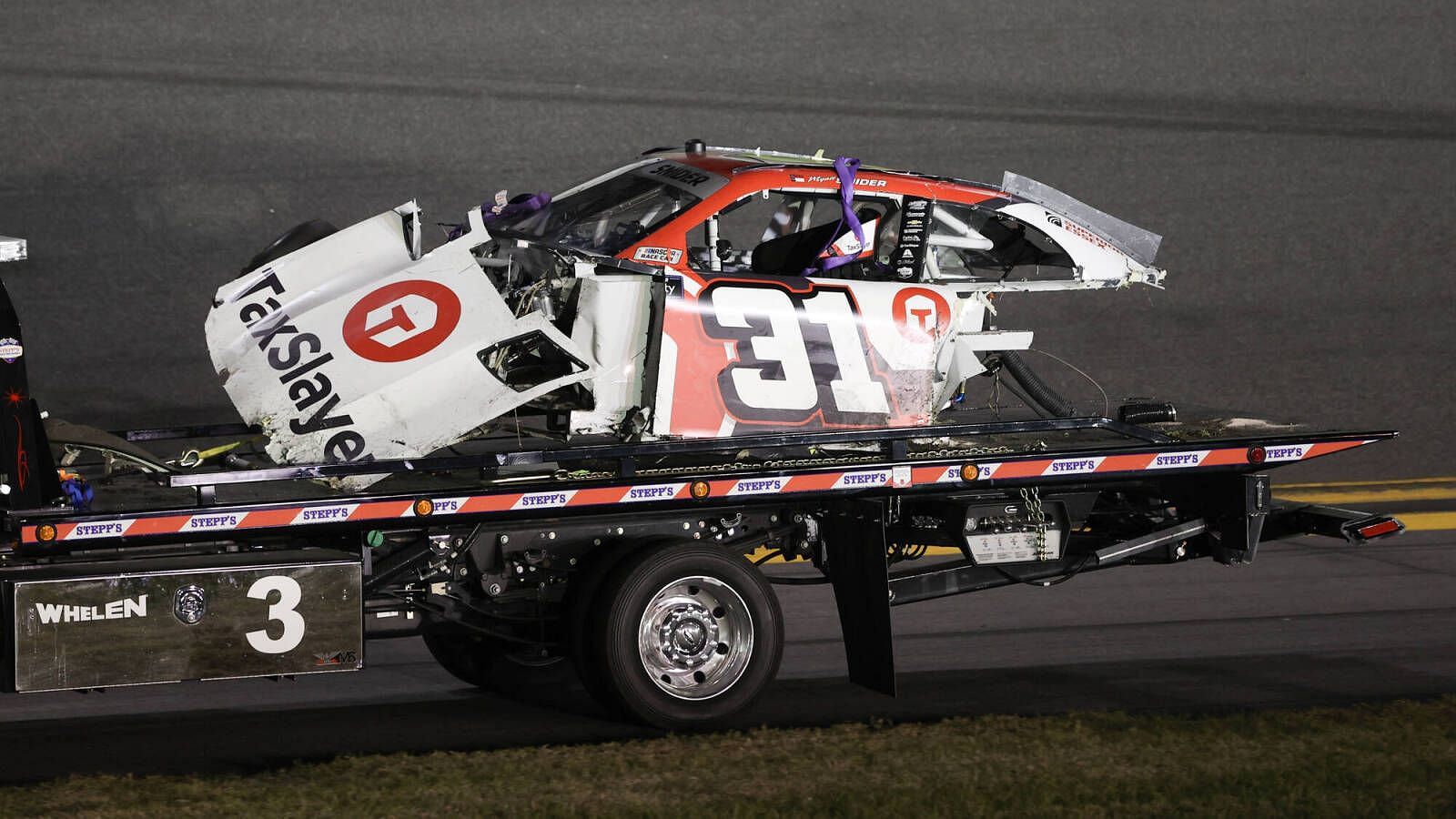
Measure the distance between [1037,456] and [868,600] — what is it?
97cm

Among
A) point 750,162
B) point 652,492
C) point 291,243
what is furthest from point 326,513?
point 750,162

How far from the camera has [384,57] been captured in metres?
15.0

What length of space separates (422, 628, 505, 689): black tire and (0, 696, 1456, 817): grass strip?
1.24 meters

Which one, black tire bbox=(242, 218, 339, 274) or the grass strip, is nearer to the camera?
the grass strip

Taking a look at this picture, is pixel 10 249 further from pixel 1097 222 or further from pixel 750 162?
pixel 1097 222

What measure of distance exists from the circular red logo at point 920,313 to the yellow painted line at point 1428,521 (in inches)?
208

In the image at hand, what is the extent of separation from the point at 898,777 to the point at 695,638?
1.22 m

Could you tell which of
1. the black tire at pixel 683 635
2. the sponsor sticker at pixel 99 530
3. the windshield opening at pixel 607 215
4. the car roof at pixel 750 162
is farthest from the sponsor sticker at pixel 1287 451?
the sponsor sticker at pixel 99 530

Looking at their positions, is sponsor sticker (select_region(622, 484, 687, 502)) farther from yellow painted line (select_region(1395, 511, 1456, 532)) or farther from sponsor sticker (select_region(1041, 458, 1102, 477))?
yellow painted line (select_region(1395, 511, 1456, 532))

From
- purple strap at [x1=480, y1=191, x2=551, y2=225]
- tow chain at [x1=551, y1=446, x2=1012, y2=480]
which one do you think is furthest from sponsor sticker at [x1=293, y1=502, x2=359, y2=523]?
purple strap at [x1=480, y1=191, x2=551, y2=225]

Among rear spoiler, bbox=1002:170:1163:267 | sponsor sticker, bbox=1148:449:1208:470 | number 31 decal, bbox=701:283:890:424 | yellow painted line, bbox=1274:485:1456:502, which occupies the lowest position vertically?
yellow painted line, bbox=1274:485:1456:502

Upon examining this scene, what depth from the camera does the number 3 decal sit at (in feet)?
21.7

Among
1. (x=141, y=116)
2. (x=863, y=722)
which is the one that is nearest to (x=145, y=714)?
(x=863, y=722)

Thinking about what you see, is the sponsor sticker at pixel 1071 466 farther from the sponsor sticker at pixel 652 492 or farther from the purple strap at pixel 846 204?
the sponsor sticker at pixel 652 492
